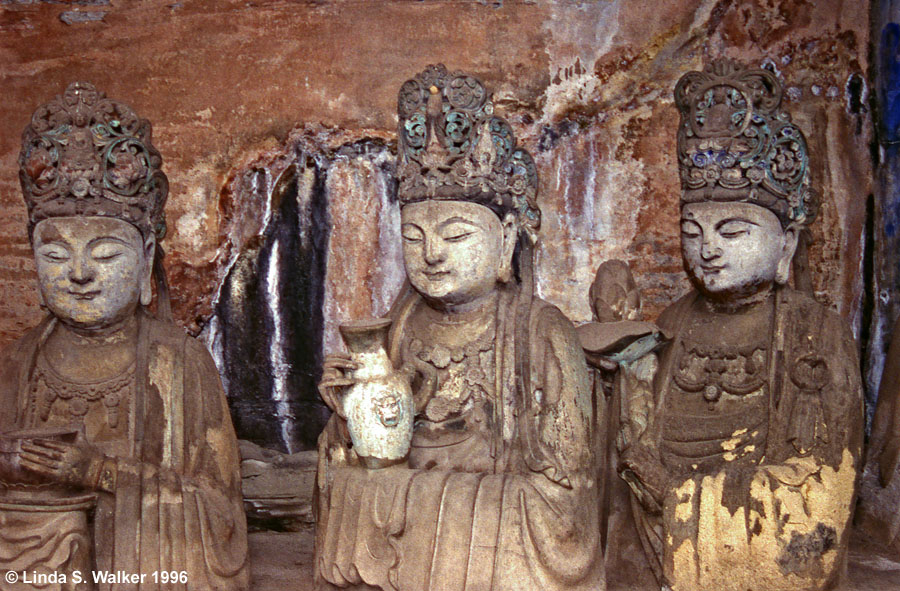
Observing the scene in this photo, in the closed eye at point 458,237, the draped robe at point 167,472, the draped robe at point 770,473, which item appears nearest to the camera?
the draped robe at point 770,473

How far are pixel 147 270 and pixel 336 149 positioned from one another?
6.05 feet

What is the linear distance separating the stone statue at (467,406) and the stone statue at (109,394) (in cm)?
52

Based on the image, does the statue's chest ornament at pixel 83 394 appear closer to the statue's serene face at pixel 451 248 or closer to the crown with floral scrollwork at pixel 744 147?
the statue's serene face at pixel 451 248

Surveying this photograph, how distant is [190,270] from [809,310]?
10.8ft

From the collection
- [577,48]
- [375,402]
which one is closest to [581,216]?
[577,48]

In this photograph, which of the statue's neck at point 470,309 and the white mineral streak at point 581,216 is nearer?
the statue's neck at point 470,309

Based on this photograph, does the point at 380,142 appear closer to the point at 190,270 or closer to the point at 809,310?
the point at 190,270

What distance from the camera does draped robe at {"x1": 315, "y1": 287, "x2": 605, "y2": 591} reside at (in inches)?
262

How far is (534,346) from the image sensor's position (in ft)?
23.0

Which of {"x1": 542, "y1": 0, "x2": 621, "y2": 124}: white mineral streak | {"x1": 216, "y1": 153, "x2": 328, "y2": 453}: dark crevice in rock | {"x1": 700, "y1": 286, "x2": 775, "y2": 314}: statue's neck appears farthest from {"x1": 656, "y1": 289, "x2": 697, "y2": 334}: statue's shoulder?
{"x1": 216, "y1": 153, "x2": 328, "y2": 453}: dark crevice in rock

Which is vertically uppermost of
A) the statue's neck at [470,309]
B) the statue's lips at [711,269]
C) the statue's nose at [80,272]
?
the statue's nose at [80,272]

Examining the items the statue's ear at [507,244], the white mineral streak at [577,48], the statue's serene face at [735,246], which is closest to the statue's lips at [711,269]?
the statue's serene face at [735,246]

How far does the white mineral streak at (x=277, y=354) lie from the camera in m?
8.88

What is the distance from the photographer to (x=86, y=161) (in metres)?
7.15
